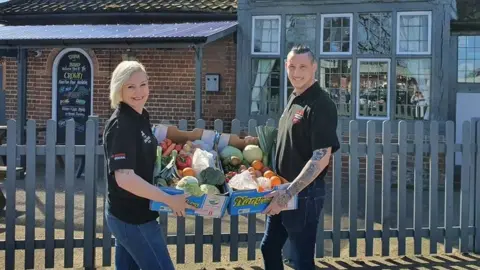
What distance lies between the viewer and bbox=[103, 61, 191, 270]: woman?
2.82 m

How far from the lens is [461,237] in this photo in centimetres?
541

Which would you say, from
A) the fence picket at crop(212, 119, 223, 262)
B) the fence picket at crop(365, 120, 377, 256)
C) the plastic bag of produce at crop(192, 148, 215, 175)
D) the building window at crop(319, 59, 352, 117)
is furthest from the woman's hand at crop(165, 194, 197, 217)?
the building window at crop(319, 59, 352, 117)

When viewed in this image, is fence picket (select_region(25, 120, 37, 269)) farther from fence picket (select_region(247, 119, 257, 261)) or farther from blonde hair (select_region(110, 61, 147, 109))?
blonde hair (select_region(110, 61, 147, 109))

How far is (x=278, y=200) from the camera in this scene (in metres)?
3.26

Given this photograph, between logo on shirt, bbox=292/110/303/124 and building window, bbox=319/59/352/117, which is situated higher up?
building window, bbox=319/59/352/117

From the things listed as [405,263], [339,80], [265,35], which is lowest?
[405,263]

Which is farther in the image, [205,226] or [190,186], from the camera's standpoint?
[205,226]

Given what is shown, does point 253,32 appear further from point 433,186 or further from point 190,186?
point 190,186

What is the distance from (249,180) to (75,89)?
29.2 ft

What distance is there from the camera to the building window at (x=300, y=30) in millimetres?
9773

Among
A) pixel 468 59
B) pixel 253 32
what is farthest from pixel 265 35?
pixel 468 59

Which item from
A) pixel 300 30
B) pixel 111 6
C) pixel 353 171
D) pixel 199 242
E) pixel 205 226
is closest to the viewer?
pixel 199 242

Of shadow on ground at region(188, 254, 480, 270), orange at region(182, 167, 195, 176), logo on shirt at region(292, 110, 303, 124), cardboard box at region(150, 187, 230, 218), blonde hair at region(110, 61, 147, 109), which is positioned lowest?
shadow on ground at region(188, 254, 480, 270)

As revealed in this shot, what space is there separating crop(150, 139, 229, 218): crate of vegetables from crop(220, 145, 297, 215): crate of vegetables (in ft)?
0.25
